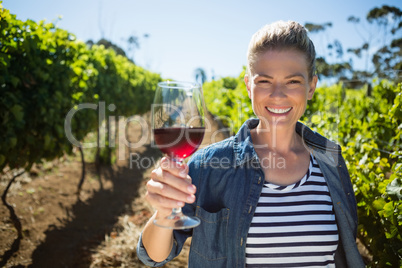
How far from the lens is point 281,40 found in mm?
1615

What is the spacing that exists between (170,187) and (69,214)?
5675 mm

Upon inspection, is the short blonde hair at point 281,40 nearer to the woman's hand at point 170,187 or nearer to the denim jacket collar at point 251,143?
the denim jacket collar at point 251,143

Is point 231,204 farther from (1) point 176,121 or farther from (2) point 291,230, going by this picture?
(1) point 176,121

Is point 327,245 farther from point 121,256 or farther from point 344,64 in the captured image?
point 344,64

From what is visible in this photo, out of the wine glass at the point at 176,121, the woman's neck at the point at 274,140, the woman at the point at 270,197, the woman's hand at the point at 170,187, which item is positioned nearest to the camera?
the woman's hand at the point at 170,187

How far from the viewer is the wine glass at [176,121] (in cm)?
125

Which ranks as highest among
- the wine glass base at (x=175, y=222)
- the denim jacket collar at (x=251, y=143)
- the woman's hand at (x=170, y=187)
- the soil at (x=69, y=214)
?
the denim jacket collar at (x=251, y=143)

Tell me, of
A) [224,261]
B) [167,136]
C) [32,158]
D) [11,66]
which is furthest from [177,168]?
[32,158]

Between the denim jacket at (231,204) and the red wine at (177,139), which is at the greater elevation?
the red wine at (177,139)

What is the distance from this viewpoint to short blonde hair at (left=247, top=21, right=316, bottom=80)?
1.62 metres

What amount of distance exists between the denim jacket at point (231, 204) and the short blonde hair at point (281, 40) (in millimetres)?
490

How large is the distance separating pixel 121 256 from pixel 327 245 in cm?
341

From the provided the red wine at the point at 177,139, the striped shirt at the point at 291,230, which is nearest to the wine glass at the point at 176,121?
the red wine at the point at 177,139

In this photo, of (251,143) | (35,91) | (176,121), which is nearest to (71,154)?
(35,91)
